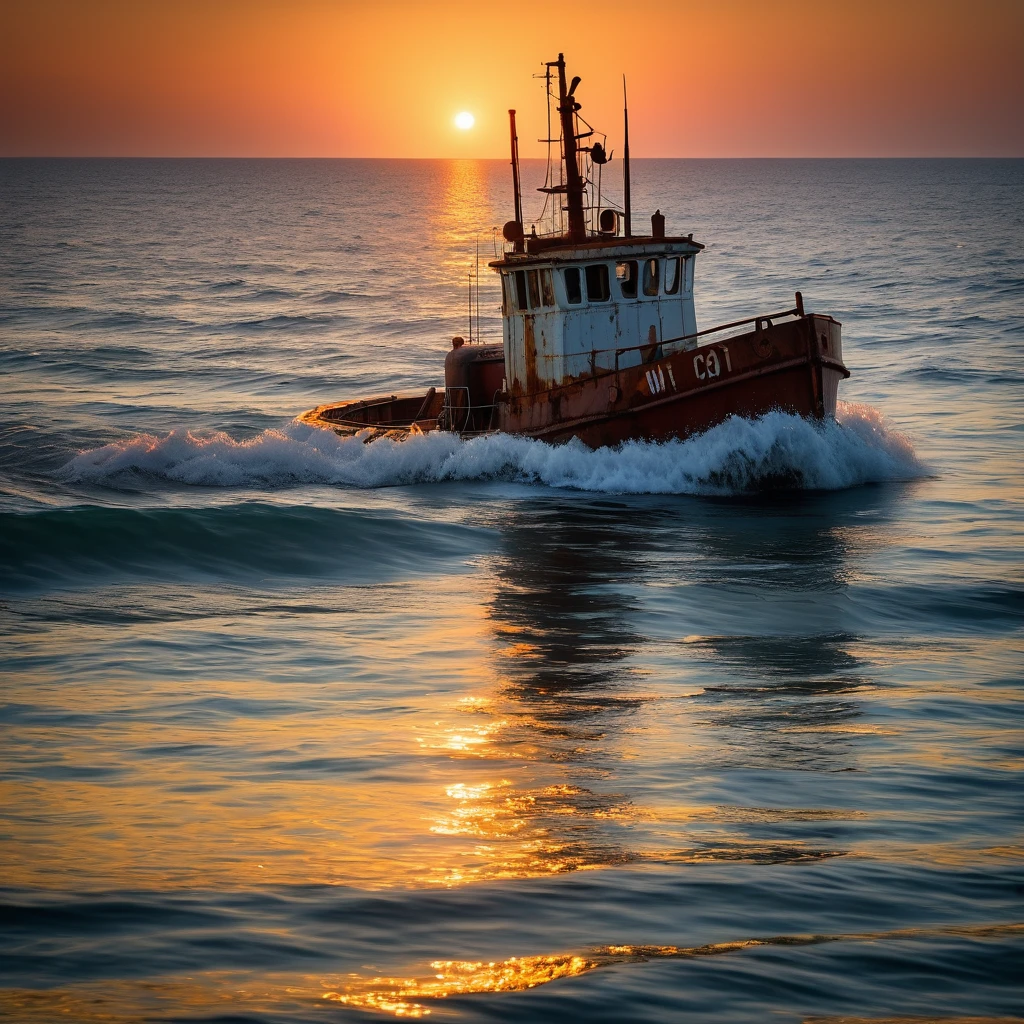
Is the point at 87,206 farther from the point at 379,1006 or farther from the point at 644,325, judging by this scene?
the point at 379,1006

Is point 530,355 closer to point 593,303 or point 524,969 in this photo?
point 593,303

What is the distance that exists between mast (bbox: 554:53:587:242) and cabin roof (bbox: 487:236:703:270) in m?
0.58

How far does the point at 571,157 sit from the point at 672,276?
8.05 feet

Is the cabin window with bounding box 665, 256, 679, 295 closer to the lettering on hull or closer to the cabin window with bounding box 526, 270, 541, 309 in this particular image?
the cabin window with bounding box 526, 270, 541, 309

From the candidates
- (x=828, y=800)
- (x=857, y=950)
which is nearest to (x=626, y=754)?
(x=828, y=800)

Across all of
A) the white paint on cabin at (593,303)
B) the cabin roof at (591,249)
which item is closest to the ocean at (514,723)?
the white paint on cabin at (593,303)

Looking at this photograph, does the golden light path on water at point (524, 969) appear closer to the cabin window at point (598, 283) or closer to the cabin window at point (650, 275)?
the cabin window at point (598, 283)

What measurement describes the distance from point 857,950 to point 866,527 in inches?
458

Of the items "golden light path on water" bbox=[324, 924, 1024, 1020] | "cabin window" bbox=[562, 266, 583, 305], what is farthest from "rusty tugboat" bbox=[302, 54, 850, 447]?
"golden light path on water" bbox=[324, 924, 1024, 1020]

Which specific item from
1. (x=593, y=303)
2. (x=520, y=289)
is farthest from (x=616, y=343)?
(x=520, y=289)

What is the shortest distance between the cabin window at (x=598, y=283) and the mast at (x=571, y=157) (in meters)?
1.05

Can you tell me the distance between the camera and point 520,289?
20203 mm

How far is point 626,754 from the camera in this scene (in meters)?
8.51

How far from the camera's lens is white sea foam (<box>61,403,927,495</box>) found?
1884 cm
